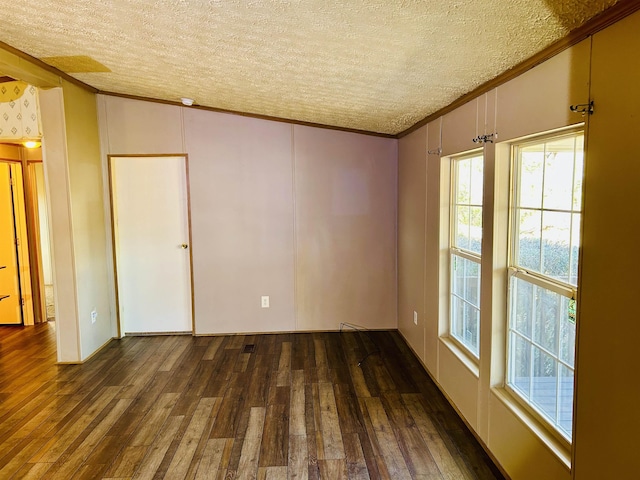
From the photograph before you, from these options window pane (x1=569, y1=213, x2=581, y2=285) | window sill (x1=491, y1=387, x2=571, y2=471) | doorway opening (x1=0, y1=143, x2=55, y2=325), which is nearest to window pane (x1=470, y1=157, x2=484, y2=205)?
window pane (x1=569, y1=213, x2=581, y2=285)

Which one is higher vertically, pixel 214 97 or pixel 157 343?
pixel 214 97

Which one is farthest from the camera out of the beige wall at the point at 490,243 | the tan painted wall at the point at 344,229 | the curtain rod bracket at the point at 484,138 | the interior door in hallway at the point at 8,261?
the interior door in hallway at the point at 8,261

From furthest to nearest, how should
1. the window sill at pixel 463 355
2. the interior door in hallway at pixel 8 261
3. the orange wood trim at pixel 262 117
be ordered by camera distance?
the interior door in hallway at pixel 8 261 < the orange wood trim at pixel 262 117 < the window sill at pixel 463 355

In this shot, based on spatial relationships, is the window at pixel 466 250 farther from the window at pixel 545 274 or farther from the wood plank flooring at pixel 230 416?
the wood plank flooring at pixel 230 416

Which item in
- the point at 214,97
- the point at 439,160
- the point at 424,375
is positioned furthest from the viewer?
the point at 214,97

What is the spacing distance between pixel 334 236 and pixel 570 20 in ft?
10.9

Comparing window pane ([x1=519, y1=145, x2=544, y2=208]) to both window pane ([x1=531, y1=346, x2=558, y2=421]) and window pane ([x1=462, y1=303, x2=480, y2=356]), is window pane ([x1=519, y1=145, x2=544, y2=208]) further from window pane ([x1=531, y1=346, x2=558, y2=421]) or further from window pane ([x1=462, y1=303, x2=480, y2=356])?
window pane ([x1=462, y1=303, x2=480, y2=356])

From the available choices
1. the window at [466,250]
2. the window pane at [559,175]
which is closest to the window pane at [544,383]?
the window at [466,250]

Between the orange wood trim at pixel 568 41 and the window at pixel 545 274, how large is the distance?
1.16 ft

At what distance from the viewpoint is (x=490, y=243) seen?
2.35 metres

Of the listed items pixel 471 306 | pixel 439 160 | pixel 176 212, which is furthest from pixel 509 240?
pixel 176 212

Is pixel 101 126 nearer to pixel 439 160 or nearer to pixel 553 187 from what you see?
pixel 439 160

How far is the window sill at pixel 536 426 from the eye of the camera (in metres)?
1.75

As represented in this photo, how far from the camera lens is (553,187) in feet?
6.23
